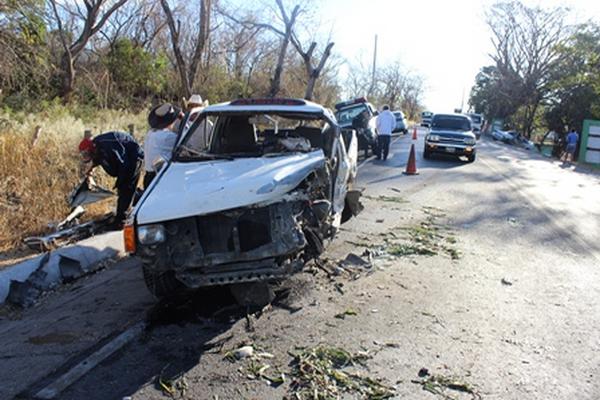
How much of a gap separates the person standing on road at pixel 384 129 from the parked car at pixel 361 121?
409 millimetres

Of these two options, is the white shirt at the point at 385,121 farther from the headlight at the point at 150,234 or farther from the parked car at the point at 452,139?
the headlight at the point at 150,234

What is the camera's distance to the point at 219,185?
175 inches

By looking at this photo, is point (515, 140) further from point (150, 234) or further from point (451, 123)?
point (150, 234)

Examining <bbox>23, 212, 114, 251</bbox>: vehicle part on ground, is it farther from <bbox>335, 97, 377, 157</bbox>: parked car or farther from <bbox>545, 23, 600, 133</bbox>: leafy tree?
<bbox>545, 23, 600, 133</bbox>: leafy tree

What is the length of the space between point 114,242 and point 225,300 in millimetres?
2626

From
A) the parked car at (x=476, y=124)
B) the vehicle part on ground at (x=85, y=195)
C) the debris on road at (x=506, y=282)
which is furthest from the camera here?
the parked car at (x=476, y=124)

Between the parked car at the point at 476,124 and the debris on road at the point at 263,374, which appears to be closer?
the debris on road at the point at 263,374

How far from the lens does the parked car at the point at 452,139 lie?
17.6 meters

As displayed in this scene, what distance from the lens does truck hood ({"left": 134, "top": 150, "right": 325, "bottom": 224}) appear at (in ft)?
13.7

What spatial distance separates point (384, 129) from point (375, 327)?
12.8 m

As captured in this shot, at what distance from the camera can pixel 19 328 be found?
4.52 m

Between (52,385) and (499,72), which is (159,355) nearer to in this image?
(52,385)

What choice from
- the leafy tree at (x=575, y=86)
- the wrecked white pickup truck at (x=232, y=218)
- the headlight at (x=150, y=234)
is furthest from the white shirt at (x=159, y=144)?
the leafy tree at (x=575, y=86)

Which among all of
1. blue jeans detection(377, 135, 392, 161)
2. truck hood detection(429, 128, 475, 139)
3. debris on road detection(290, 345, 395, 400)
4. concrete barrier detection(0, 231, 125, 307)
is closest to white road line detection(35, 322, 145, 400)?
debris on road detection(290, 345, 395, 400)
